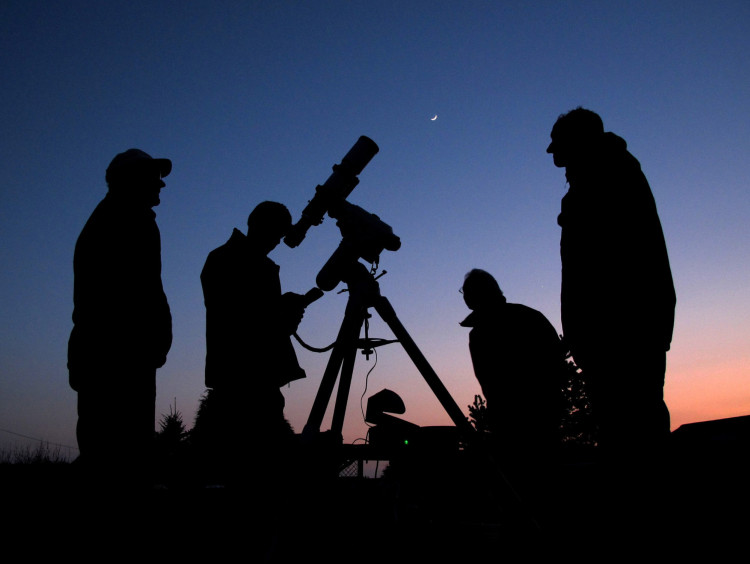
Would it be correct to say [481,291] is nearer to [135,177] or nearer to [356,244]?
[356,244]

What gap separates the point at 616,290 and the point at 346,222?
2.08 metres

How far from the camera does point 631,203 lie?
6.53 feet

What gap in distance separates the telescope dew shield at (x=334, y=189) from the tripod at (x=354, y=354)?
763mm

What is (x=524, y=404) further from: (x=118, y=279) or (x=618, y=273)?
(x=118, y=279)

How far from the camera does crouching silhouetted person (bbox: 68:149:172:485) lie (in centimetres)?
173

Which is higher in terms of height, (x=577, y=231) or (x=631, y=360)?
(x=577, y=231)

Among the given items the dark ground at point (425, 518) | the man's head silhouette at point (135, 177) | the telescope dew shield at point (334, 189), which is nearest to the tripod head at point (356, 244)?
the telescope dew shield at point (334, 189)

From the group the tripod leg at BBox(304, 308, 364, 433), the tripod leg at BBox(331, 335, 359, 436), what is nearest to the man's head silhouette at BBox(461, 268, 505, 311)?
the tripod leg at BBox(304, 308, 364, 433)

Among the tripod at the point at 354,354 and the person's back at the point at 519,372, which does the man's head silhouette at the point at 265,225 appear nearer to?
the tripod at the point at 354,354

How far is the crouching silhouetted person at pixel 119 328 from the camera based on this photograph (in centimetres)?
173

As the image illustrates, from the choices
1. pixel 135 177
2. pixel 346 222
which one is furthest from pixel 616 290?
pixel 135 177

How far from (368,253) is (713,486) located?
7.89 ft

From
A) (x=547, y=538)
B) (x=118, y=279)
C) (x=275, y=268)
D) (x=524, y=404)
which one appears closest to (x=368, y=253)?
(x=275, y=268)

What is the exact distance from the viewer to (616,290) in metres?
1.92
